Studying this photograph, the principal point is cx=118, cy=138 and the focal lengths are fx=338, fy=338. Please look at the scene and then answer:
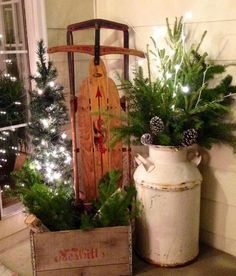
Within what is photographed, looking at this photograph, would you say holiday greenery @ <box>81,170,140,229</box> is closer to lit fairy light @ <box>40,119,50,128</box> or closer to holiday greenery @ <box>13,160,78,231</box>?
holiday greenery @ <box>13,160,78,231</box>

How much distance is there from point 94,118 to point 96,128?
0.06 metres

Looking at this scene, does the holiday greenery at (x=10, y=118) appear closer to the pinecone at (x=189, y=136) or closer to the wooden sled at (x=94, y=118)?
the wooden sled at (x=94, y=118)

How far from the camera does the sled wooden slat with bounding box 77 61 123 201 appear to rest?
2.07 meters

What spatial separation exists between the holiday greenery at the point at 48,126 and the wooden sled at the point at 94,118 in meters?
0.08

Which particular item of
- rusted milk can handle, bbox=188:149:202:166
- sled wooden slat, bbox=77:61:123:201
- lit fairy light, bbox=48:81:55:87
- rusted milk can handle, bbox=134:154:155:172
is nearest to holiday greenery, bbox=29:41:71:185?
lit fairy light, bbox=48:81:55:87

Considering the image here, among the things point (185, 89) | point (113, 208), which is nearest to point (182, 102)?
point (185, 89)

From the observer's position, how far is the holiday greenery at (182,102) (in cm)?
176

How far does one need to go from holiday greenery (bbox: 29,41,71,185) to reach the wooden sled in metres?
0.08

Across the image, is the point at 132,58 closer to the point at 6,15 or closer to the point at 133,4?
the point at 133,4

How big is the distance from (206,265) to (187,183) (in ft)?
1.74

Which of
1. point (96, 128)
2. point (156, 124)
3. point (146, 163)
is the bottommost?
point (146, 163)

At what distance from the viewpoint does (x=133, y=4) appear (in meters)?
2.20

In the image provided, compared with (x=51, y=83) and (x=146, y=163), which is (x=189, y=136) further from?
(x=51, y=83)

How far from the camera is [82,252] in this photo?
1.77 metres
